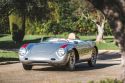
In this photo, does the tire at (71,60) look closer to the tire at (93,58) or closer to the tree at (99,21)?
the tire at (93,58)

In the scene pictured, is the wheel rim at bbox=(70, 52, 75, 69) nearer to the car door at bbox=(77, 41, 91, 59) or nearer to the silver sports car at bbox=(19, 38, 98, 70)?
the silver sports car at bbox=(19, 38, 98, 70)

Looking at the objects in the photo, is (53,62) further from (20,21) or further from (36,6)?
(20,21)

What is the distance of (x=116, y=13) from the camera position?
6523mm

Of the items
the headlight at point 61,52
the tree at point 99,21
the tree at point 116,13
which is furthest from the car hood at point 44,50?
the tree at point 99,21

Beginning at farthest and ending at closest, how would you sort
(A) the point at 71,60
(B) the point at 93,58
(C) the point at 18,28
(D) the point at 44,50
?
1. (C) the point at 18,28
2. (B) the point at 93,58
3. (A) the point at 71,60
4. (D) the point at 44,50

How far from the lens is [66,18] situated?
6153 centimetres

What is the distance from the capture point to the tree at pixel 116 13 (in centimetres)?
645

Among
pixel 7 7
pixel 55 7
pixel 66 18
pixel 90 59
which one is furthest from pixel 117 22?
pixel 66 18

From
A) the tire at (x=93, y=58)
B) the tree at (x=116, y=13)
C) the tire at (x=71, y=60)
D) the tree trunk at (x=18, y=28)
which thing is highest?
the tree at (x=116, y=13)

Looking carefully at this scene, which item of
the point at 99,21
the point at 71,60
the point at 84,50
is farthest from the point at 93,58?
the point at 99,21

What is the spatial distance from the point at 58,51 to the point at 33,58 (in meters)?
0.86

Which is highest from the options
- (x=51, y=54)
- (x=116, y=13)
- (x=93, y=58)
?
(x=116, y=13)

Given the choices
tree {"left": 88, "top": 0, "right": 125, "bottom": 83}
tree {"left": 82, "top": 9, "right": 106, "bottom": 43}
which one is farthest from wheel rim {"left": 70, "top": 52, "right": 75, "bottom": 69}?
tree {"left": 82, "top": 9, "right": 106, "bottom": 43}

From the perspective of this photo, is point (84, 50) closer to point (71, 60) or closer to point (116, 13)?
point (71, 60)
